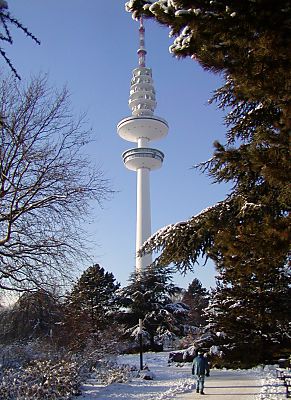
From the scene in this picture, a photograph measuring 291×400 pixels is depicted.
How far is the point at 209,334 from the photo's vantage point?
84.5 feet

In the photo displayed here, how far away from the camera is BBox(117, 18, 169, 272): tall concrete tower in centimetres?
7638

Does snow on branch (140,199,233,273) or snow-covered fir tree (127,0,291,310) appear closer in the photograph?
snow-covered fir tree (127,0,291,310)

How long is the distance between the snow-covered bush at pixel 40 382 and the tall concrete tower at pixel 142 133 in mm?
57704

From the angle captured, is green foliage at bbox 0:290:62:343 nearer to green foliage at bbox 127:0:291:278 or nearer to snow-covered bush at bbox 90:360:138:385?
snow-covered bush at bbox 90:360:138:385

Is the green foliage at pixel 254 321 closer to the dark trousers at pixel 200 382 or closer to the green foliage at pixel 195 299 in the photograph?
the dark trousers at pixel 200 382

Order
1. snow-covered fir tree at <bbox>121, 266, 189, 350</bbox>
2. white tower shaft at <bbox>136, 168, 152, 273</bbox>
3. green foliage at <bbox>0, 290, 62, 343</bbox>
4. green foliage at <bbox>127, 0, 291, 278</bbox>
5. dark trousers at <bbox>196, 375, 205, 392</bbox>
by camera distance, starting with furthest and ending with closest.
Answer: white tower shaft at <bbox>136, 168, 152, 273</bbox> → snow-covered fir tree at <bbox>121, 266, 189, 350</bbox> → green foliage at <bbox>0, 290, 62, 343</bbox> → dark trousers at <bbox>196, 375, 205, 392</bbox> → green foliage at <bbox>127, 0, 291, 278</bbox>

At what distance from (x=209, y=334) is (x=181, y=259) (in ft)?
60.3

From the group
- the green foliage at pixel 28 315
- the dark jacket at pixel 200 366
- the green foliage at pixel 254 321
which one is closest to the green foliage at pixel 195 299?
the green foliage at pixel 254 321

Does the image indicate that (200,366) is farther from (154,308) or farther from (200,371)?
(154,308)

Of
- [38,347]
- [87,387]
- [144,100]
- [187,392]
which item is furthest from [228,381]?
[144,100]

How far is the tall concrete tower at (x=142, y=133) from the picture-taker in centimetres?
7638

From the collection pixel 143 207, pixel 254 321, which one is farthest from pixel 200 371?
pixel 143 207

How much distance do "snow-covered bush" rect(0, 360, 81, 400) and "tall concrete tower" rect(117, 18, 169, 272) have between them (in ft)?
189

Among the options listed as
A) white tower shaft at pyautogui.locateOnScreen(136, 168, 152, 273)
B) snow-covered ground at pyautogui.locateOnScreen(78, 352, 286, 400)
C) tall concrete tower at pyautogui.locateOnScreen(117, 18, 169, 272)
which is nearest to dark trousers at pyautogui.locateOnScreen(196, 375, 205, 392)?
snow-covered ground at pyautogui.locateOnScreen(78, 352, 286, 400)
